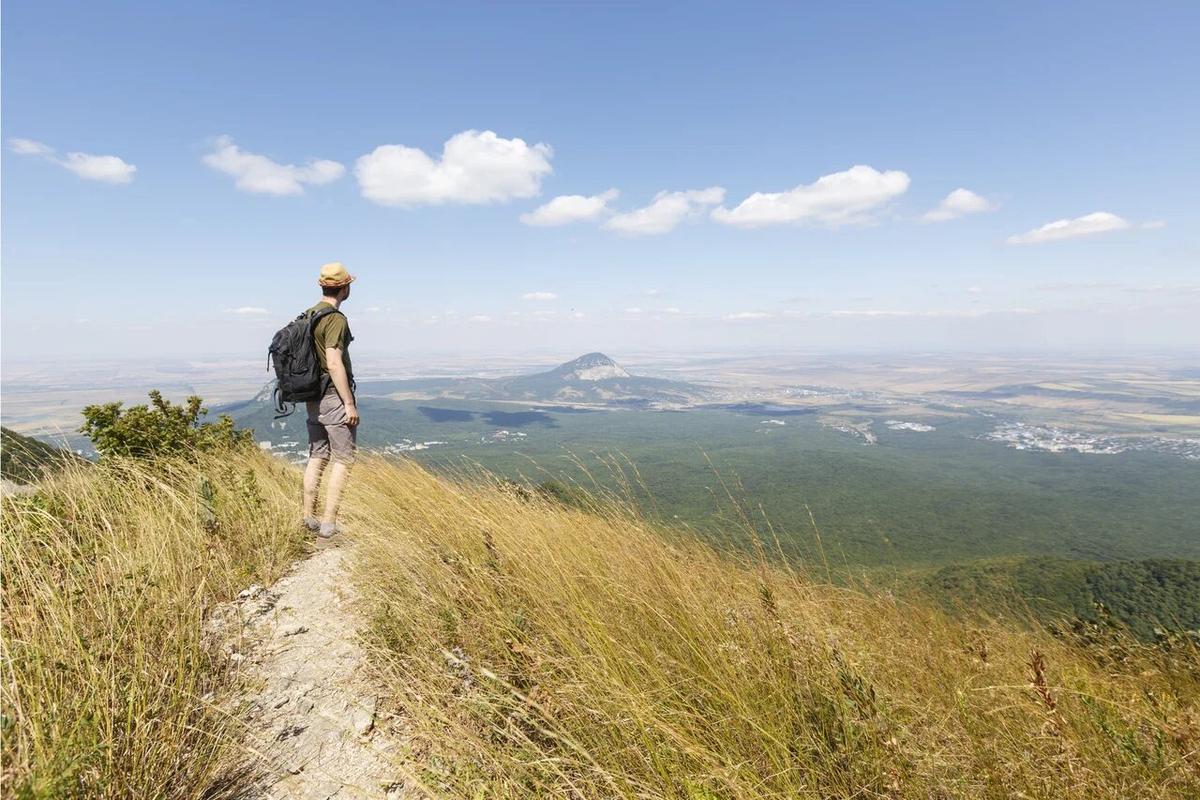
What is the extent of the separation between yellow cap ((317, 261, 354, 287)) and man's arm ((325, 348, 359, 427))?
0.70 metres

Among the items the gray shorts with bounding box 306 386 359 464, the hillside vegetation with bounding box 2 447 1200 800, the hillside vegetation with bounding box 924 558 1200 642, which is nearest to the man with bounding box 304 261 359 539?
the gray shorts with bounding box 306 386 359 464

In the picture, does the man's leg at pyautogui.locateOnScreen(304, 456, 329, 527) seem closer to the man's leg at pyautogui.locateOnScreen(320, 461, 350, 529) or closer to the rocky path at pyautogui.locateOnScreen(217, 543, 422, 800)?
the man's leg at pyautogui.locateOnScreen(320, 461, 350, 529)

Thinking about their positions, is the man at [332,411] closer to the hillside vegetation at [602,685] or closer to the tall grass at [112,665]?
the tall grass at [112,665]

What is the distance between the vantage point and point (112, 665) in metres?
1.97

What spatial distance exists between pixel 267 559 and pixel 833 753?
4410 mm

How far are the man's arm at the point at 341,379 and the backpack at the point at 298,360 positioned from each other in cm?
16

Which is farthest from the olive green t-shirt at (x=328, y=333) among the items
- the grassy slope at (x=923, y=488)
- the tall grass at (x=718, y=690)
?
the grassy slope at (x=923, y=488)

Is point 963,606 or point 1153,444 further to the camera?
point 1153,444

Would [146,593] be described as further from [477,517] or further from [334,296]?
[334,296]

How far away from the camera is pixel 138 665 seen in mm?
2084

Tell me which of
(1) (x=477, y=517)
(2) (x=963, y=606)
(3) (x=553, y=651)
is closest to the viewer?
(3) (x=553, y=651)

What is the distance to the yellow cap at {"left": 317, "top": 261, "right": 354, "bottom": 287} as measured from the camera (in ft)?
16.5

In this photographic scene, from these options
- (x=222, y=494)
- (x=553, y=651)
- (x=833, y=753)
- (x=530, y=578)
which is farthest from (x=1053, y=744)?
(x=222, y=494)

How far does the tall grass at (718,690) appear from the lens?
1.85 metres
